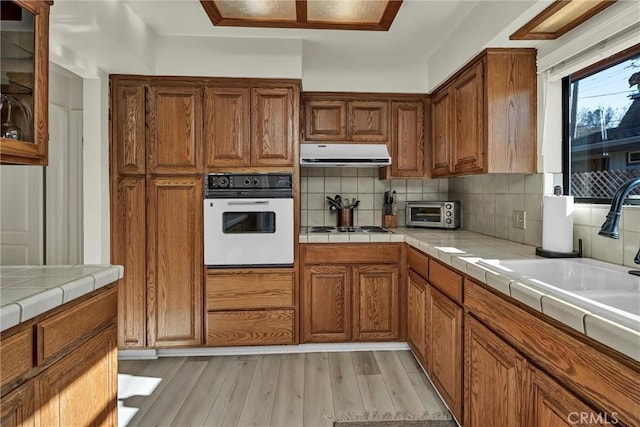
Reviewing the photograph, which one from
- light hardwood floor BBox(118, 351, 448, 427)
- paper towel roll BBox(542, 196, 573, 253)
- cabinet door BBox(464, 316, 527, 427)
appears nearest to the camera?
cabinet door BBox(464, 316, 527, 427)

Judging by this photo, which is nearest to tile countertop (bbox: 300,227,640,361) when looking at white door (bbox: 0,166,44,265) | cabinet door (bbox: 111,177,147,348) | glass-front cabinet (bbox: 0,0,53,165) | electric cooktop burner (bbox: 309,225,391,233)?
electric cooktop burner (bbox: 309,225,391,233)

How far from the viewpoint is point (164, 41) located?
2588 mm

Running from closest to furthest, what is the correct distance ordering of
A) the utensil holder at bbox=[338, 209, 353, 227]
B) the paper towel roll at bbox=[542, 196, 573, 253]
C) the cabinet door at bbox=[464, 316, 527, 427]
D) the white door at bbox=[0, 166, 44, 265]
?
the cabinet door at bbox=[464, 316, 527, 427] < the paper towel roll at bbox=[542, 196, 573, 253] < the white door at bbox=[0, 166, 44, 265] < the utensil holder at bbox=[338, 209, 353, 227]

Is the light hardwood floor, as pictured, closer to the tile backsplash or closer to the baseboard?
the baseboard

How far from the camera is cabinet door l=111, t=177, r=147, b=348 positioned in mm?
2643

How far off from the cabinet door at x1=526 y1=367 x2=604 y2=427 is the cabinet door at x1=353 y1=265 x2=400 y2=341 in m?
1.62

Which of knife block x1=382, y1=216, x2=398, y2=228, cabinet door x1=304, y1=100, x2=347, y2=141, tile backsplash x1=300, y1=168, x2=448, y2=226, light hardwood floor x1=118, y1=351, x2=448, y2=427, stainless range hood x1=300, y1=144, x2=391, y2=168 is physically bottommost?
light hardwood floor x1=118, y1=351, x2=448, y2=427

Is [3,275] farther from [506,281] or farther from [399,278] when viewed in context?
[399,278]

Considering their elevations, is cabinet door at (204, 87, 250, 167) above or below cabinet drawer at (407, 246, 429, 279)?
above

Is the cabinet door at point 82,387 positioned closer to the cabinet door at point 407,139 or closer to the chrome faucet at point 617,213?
the chrome faucet at point 617,213

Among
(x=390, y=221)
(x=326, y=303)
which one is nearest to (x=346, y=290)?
(x=326, y=303)

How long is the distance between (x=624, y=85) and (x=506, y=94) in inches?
22.1

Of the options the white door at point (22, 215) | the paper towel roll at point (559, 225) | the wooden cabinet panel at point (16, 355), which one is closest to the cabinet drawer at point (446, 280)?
the paper towel roll at point (559, 225)

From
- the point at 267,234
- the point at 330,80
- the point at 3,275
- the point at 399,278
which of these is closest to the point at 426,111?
the point at 330,80
